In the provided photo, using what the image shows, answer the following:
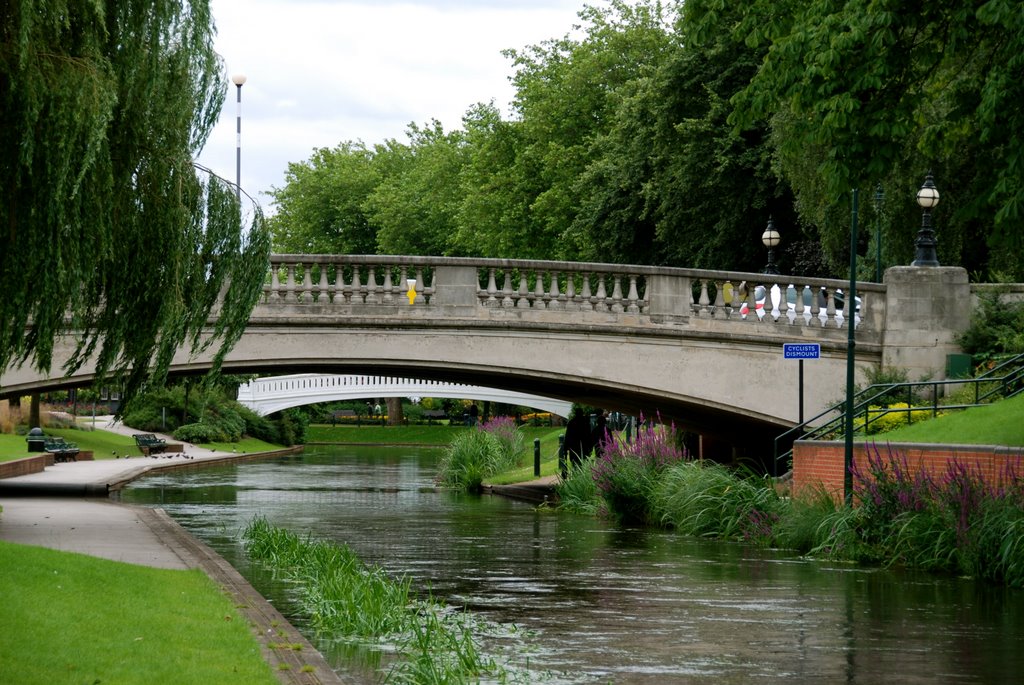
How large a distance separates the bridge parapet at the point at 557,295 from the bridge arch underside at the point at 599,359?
293 mm

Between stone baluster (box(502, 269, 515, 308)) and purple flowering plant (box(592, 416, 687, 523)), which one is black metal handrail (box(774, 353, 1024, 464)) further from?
stone baluster (box(502, 269, 515, 308))

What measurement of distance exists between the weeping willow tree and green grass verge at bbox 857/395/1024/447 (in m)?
9.23

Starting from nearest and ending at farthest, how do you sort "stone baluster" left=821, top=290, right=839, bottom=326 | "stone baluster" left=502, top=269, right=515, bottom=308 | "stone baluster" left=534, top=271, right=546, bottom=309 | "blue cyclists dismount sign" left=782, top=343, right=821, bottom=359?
1. "blue cyclists dismount sign" left=782, top=343, right=821, bottom=359
2. "stone baluster" left=502, top=269, right=515, bottom=308
3. "stone baluster" left=534, top=271, right=546, bottom=309
4. "stone baluster" left=821, top=290, right=839, bottom=326

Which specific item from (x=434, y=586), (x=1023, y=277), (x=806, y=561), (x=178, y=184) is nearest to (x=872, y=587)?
(x=806, y=561)

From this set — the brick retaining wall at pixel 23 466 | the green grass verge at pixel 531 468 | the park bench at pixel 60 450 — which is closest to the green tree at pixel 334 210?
the green grass verge at pixel 531 468

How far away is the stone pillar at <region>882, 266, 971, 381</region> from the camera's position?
984 inches

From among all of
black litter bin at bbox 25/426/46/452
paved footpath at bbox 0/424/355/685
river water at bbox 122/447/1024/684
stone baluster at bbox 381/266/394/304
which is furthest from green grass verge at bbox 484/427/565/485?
black litter bin at bbox 25/426/46/452

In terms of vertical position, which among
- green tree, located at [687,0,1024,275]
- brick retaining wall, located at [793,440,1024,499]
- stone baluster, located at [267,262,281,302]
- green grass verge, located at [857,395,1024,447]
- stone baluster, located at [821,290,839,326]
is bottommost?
brick retaining wall, located at [793,440,1024,499]

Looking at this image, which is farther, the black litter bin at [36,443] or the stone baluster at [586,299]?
the black litter bin at [36,443]

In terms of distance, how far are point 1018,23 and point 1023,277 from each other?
1964 cm

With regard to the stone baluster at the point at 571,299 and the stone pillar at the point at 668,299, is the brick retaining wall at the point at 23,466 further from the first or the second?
the stone pillar at the point at 668,299

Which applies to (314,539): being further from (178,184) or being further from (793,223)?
(793,223)

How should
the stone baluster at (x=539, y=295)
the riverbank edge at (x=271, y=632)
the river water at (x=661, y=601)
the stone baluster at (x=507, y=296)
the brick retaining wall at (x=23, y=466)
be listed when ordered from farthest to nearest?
the brick retaining wall at (x=23, y=466) → the stone baluster at (x=539, y=295) → the stone baluster at (x=507, y=296) → the river water at (x=661, y=601) → the riverbank edge at (x=271, y=632)

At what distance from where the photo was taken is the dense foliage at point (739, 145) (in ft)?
50.4
